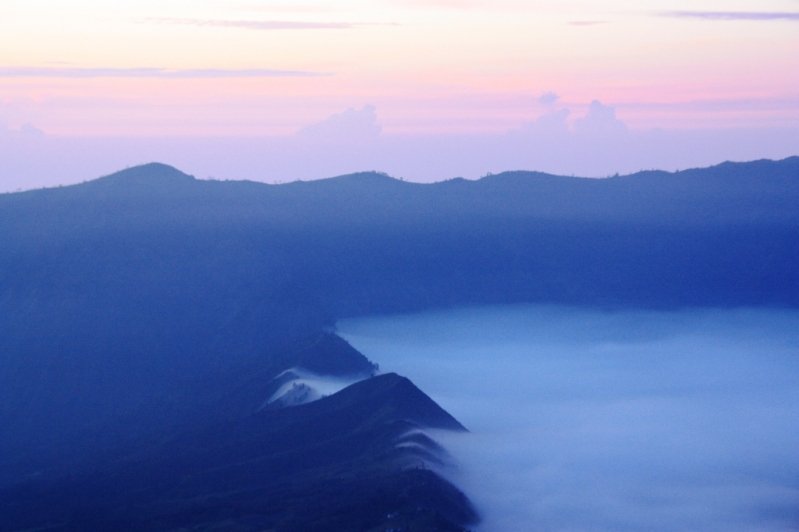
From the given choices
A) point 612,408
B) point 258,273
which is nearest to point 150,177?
point 258,273

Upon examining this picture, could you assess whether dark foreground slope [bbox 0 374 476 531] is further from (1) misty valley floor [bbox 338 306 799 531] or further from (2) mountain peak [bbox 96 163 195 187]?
(2) mountain peak [bbox 96 163 195 187]

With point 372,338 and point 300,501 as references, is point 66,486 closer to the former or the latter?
point 300,501

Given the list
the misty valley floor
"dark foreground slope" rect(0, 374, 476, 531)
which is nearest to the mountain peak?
the misty valley floor

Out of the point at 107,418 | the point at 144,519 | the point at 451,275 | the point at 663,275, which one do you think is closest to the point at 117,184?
the point at 451,275

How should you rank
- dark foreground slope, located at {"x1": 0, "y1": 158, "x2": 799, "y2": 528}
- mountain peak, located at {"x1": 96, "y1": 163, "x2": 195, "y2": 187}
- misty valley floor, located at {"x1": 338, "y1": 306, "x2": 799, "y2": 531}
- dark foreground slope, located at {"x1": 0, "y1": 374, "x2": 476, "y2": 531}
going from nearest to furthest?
1. dark foreground slope, located at {"x1": 0, "y1": 374, "x2": 476, "y2": 531}
2. misty valley floor, located at {"x1": 338, "y1": 306, "x2": 799, "y2": 531}
3. dark foreground slope, located at {"x1": 0, "y1": 158, "x2": 799, "y2": 528}
4. mountain peak, located at {"x1": 96, "y1": 163, "x2": 195, "y2": 187}

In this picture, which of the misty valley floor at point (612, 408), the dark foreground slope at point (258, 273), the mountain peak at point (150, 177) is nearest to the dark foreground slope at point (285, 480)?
the misty valley floor at point (612, 408)

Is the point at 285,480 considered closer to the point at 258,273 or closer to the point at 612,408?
the point at 612,408
